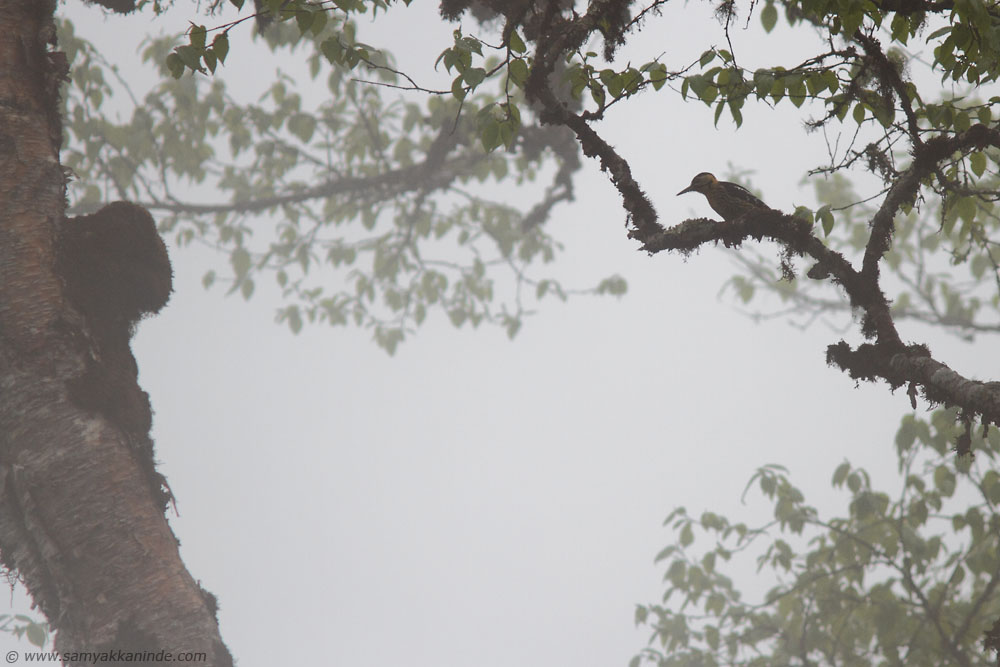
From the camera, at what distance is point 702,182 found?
3.24 metres

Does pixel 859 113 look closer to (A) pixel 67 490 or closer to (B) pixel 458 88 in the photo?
(B) pixel 458 88

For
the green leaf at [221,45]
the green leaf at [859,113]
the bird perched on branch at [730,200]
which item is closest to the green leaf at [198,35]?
the green leaf at [221,45]

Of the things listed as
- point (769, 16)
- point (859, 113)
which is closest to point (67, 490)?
point (859, 113)

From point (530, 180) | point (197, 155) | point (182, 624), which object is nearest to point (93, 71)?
point (197, 155)

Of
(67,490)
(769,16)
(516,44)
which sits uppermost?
(769,16)

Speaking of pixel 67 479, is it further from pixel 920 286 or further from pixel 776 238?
pixel 920 286

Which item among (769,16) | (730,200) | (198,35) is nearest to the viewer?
(198,35)

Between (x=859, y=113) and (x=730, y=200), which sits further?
(x=730, y=200)

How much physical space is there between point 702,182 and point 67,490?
276 centimetres

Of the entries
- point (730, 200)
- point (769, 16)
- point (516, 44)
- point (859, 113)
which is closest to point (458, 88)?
point (516, 44)

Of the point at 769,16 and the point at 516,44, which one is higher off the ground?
the point at 769,16

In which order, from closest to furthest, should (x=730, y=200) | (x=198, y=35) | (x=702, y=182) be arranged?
(x=198, y=35) → (x=730, y=200) → (x=702, y=182)

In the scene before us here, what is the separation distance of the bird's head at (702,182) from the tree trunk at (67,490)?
8.19 ft

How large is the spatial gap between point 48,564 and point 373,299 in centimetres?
620
